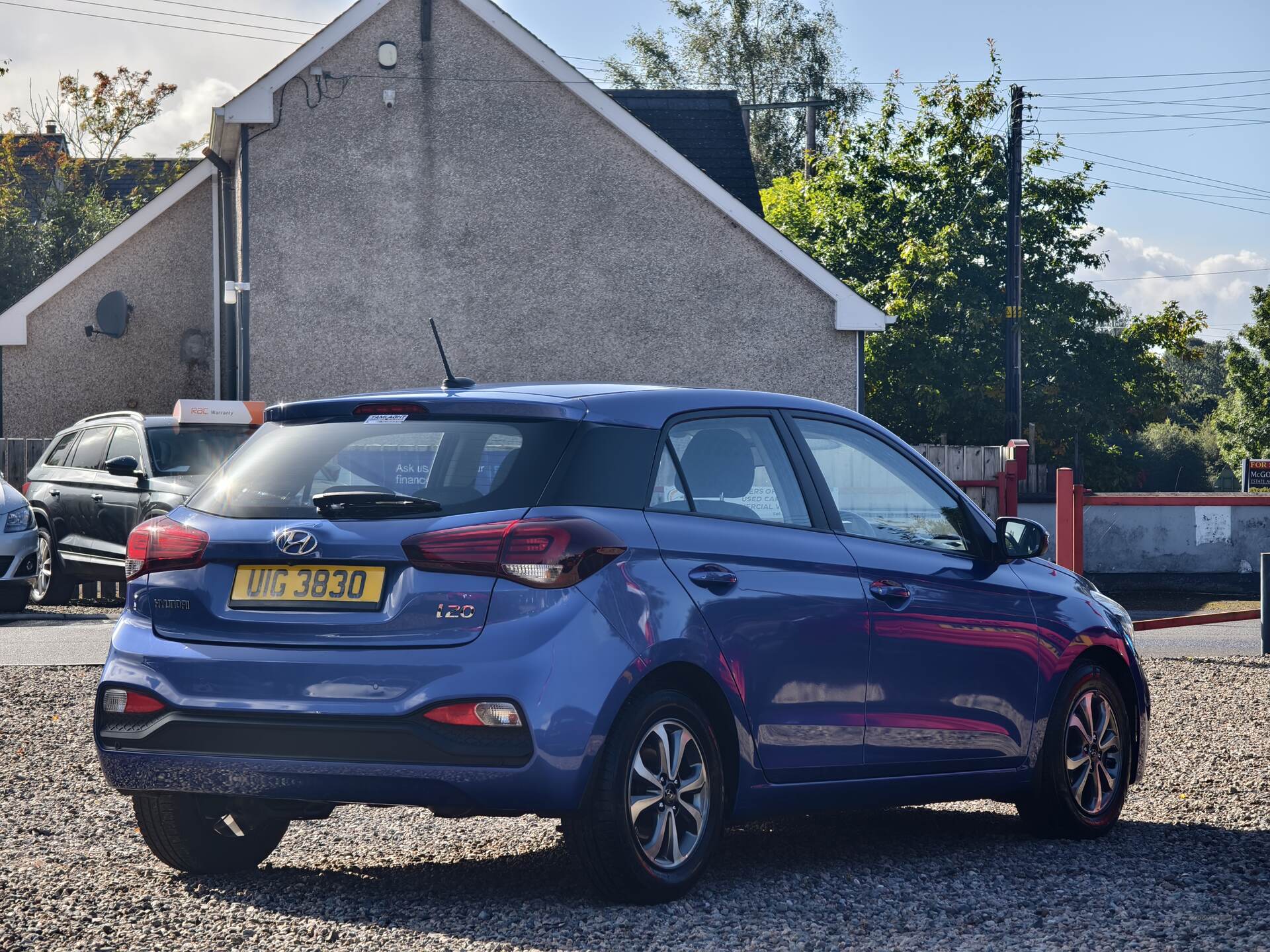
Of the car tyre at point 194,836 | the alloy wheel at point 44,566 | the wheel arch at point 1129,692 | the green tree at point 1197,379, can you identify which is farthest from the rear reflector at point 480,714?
the green tree at point 1197,379

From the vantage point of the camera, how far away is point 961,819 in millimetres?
7395

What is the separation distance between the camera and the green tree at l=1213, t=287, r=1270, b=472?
245ft

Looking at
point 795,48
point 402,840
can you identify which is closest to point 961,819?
point 402,840

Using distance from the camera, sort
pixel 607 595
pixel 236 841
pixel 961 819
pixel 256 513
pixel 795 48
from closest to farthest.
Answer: pixel 607 595 → pixel 256 513 → pixel 236 841 → pixel 961 819 → pixel 795 48

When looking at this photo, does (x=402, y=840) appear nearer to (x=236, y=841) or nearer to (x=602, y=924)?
(x=236, y=841)

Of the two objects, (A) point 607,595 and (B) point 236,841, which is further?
(B) point 236,841

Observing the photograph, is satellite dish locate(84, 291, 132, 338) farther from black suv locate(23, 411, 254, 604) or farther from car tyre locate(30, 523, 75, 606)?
car tyre locate(30, 523, 75, 606)

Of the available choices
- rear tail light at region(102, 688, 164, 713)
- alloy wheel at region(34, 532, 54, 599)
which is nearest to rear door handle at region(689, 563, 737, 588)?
rear tail light at region(102, 688, 164, 713)

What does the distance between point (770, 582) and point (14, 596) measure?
43.3 ft

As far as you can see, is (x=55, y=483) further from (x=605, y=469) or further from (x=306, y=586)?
(x=605, y=469)

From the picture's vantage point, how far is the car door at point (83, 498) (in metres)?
17.3

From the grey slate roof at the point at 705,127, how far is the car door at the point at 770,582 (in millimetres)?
22978

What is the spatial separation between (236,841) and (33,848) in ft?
3.15

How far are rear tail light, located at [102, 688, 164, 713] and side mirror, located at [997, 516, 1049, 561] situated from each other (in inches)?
124
